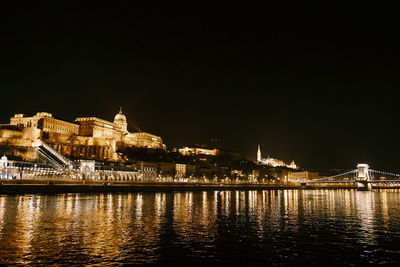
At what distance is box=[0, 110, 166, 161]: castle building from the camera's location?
65.7 m

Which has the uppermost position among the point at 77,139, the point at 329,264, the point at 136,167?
the point at 77,139

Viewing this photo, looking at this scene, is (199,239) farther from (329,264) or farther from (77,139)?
(77,139)

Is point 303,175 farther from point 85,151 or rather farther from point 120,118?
point 85,151

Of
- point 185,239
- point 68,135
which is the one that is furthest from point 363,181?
point 185,239

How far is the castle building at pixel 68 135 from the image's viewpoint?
6572 cm

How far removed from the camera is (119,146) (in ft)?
323

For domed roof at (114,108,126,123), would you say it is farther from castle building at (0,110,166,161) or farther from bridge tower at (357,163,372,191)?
bridge tower at (357,163,372,191)

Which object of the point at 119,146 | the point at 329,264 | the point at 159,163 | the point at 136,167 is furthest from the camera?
the point at 119,146

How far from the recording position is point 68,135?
80438mm

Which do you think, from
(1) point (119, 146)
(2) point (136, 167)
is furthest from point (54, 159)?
(1) point (119, 146)

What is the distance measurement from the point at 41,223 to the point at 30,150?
4895cm

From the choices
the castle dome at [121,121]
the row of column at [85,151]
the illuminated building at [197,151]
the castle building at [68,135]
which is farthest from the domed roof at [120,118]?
the row of column at [85,151]

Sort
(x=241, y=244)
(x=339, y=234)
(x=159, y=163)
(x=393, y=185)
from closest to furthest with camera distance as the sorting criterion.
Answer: (x=241, y=244) → (x=339, y=234) → (x=159, y=163) → (x=393, y=185)

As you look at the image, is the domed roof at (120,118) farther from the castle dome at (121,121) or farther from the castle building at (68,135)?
the castle building at (68,135)
